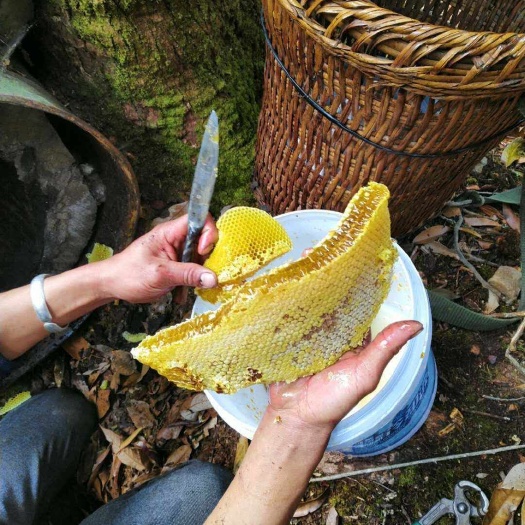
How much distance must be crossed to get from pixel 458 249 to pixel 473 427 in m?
0.61

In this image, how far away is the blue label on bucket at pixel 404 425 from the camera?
127 cm

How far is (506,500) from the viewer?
1189 millimetres

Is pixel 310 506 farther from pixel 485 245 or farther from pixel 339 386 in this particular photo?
pixel 485 245

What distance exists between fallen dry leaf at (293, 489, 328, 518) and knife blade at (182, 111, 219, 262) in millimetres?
850

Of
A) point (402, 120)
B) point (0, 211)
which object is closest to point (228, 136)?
point (402, 120)

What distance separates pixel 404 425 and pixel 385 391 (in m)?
0.28

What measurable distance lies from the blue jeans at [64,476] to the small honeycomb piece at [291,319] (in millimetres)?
468

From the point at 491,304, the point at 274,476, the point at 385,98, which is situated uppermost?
the point at 385,98

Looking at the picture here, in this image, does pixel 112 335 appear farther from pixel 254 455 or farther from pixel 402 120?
pixel 402 120

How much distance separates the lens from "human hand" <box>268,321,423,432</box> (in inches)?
35.5

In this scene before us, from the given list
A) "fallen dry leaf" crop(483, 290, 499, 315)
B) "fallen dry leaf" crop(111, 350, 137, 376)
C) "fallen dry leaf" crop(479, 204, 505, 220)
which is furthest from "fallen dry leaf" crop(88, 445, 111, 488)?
"fallen dry leaf" crop(479, 204, 505, 220)

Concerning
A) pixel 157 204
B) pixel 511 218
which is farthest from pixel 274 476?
pixel 511 218

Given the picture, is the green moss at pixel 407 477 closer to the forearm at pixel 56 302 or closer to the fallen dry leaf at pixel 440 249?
the fallen dry leaf at pixel 440 249

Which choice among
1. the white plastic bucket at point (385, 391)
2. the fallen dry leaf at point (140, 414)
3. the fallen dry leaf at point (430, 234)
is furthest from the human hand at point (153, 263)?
the fallen dry leaf at point (430, 234)
